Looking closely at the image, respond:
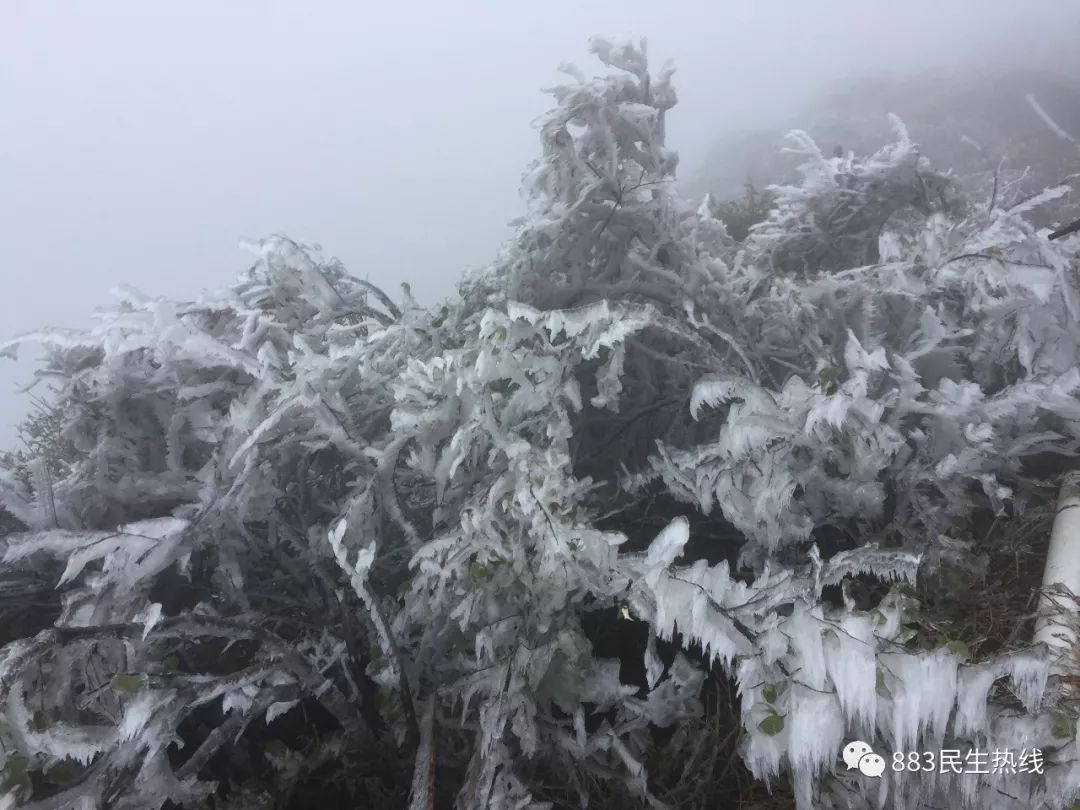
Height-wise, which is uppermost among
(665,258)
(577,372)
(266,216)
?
(665,258)

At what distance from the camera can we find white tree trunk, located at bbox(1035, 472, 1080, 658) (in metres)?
1.59

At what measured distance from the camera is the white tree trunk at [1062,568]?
5.22 feet

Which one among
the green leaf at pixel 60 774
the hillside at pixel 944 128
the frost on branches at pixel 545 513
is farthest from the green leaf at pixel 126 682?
the hillside at pixel 944 128

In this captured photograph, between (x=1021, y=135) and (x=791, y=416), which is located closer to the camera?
(x=791, y=416)

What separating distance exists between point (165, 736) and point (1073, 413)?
2613 mm

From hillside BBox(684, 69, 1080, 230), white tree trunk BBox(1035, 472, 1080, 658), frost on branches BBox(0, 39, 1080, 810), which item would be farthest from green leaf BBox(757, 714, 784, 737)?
hillside BBox(684, 69, 1080, 230)

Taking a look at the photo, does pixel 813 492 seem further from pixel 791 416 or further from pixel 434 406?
pixel 434 406

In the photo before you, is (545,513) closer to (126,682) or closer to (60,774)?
(126,682)

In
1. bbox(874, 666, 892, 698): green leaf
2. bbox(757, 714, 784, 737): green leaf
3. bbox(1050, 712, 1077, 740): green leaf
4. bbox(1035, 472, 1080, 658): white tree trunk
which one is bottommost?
bbox(1035, 472, 1080, 658): white tree trunk

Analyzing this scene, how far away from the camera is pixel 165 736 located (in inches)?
54.6

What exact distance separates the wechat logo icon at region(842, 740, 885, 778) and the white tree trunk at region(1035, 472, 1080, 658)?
2.02 ft

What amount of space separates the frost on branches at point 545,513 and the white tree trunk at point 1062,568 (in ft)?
0.38

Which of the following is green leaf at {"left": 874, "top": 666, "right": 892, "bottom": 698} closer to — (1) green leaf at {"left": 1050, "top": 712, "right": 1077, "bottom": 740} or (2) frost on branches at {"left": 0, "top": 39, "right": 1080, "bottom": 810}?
(2) frost on branches at {"left": 0, "top": 39, "right": 1080, "bottom": 810}

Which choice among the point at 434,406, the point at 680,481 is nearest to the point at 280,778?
the point at 434,406
